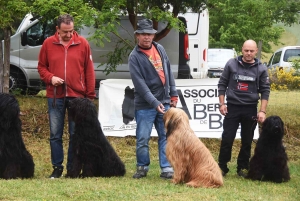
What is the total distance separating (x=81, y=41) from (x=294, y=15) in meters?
6.31

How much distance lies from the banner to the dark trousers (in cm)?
293

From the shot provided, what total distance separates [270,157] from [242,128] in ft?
2.12

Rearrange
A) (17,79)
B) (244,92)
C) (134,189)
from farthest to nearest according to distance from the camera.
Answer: (17,79)
(244,92)
(134,189)

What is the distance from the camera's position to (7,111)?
285 inches

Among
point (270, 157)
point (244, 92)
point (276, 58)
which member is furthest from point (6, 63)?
point (276, 58)

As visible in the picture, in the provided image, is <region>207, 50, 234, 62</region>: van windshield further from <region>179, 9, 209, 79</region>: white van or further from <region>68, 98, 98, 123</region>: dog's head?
<region>68, 98, 98, 123</region>: dog's head

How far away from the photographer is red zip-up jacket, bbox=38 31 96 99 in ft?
24.8

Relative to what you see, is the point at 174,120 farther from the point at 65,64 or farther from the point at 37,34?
the point at 37,34

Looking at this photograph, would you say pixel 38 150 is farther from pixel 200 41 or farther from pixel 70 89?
pixel 200 41

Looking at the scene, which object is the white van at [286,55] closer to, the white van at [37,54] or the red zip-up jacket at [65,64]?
the white van at [37,54]

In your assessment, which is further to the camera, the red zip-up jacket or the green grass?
the red zip-up jacket

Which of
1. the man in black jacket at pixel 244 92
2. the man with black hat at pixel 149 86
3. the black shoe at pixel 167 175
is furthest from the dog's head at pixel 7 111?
the man in black jacket at pixel 244 92

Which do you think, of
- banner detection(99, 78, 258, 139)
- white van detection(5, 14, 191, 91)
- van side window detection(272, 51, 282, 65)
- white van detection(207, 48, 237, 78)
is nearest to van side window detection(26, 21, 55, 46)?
white van detection(5, 14, 191, 91)

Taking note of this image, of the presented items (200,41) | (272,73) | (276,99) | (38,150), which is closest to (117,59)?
(38,150)
